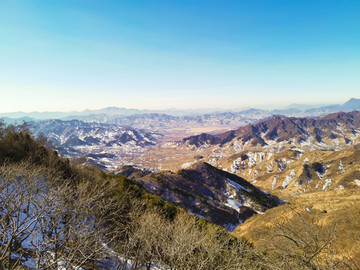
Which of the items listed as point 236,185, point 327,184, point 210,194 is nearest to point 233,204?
point 210,194

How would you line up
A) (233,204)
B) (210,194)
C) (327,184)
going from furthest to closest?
(327,184) → (210,194) → (233,204)

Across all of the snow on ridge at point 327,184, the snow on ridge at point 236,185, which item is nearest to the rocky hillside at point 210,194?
the snow on ridge at point 236,185

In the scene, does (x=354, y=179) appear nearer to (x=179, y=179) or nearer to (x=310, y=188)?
(x=310, y=188)

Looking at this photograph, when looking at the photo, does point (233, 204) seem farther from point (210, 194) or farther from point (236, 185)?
point (236, 185)

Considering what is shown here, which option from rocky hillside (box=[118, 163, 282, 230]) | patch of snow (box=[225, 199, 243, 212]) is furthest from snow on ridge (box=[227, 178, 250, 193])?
patch of snow (box=[225, 199, 243, 212])

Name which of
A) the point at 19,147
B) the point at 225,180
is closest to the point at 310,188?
the point at 225,180

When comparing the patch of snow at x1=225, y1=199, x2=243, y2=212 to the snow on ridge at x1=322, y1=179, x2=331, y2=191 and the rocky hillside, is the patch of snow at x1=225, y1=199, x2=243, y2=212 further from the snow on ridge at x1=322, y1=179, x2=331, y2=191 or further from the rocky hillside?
the snow on ridge at x1=322, y1=179, x2=331, y2=191

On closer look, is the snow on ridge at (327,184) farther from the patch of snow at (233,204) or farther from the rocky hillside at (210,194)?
the patch of snow at (233,204)

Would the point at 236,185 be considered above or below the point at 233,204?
above
